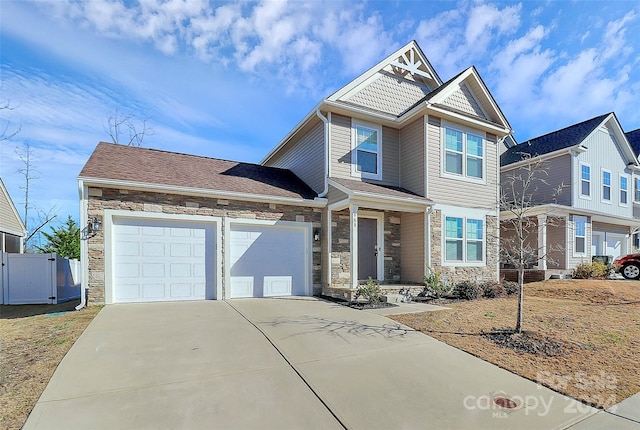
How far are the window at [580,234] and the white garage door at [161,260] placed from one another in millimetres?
16315

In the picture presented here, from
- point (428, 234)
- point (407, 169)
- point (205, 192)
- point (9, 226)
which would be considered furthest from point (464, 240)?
point (9, 226)

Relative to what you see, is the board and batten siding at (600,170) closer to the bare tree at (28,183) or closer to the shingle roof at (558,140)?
the shingle roof at (558,140)

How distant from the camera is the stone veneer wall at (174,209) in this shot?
7820 millimetres

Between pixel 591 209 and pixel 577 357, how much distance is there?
49.5 feet

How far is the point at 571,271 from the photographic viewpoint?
13789mm

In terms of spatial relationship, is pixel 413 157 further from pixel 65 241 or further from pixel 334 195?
pixel 65 241

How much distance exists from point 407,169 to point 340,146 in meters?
2.77

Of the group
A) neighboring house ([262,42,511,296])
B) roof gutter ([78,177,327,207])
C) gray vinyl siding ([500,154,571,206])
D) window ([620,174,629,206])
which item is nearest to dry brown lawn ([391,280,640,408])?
neighboring house ([262,42,511,296])

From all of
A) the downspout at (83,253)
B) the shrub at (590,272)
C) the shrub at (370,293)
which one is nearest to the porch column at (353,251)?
the shrub at (370,293)

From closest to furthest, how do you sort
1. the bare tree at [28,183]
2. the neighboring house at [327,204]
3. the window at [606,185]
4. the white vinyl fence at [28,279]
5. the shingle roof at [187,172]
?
the neighboring house at [327,204] < the shingle roof at [187,172] < the white vinyl fence at [28,279] < the window at [606,185] < the bare tree at [28,183]

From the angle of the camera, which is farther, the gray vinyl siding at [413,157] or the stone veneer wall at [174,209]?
the gray vinyl siding at [413,157]

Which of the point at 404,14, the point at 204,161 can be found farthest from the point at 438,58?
the point at 204,161

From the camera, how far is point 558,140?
16.3 metres

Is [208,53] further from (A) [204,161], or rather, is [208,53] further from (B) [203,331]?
(B) [203,331]
